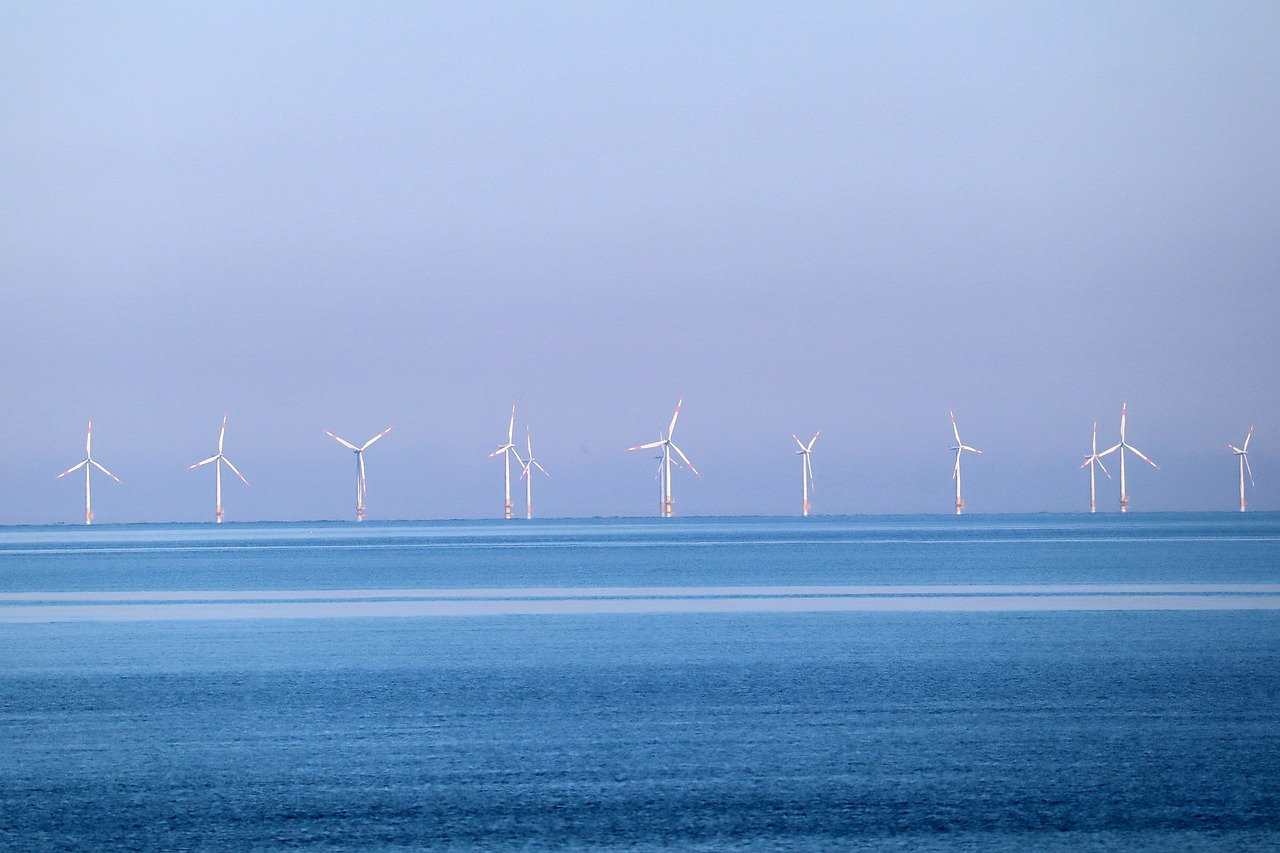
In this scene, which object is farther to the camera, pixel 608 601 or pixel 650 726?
pixel 608 601

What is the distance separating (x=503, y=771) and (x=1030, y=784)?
11.0ft

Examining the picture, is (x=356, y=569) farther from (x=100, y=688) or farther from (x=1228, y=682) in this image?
(x=1228, y=682)

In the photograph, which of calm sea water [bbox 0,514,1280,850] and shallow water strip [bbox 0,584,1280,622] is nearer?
calm sea water [bbox 0,514,1280,850]

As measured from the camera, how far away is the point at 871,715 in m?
11.8

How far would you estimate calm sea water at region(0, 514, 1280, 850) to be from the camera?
8.09 m

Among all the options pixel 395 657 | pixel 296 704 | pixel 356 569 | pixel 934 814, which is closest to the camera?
pixel 934 814

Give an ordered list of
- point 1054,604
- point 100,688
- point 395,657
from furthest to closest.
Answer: point 1054,604, point 395,657, point 100,688

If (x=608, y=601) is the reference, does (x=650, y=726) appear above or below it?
above

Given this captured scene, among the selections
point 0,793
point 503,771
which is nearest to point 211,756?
point 0,793

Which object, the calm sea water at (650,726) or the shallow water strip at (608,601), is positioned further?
the shallow water strip at (608,601)

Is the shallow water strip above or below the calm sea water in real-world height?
below

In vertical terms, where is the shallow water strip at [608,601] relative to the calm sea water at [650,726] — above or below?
below

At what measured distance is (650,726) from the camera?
37.0 feet

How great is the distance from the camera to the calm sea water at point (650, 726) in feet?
26.6
